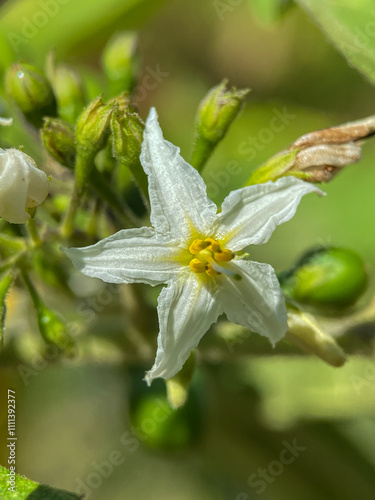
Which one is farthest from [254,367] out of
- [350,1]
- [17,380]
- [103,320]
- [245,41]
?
[245,41]

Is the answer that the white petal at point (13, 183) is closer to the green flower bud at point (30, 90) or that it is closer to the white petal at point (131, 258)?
the white petal at point (131, 258)

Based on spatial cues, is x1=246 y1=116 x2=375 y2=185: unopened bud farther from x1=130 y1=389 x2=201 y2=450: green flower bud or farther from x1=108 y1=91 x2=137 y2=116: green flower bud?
x1=130 y1=389 x2=201 y2=450: green flower bud

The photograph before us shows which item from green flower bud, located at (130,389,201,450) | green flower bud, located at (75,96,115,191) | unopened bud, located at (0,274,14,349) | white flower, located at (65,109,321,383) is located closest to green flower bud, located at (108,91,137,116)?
green flower bud, located at (75,96,115,191)

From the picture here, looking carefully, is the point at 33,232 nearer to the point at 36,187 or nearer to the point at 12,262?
the point at 12,262

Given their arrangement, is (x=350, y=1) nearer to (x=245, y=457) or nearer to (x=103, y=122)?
(x=103, y=122)

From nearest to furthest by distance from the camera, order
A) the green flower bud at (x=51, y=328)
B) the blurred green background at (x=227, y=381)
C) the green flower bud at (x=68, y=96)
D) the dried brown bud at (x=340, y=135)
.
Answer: the dried brown bud at (x=340, y=135) < the green flower bud at (x=51, y=328) < the green flower bud at (x=68, y=96) < the blurred green background at (x=227, y=381)

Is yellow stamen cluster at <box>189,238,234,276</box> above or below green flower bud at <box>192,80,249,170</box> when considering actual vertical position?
below

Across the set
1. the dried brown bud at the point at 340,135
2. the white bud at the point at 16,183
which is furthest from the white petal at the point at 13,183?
the dried brown bud at the point at 340,135
